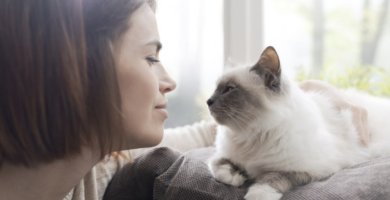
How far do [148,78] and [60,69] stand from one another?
0.56 ft

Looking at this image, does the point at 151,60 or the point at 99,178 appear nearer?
the point at 151,60

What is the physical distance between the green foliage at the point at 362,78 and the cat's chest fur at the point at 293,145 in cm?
77

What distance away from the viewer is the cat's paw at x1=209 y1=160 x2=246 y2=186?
105 centimetres

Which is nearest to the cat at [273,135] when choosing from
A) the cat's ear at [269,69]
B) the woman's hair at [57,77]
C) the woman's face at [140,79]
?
the cat's ear at [269,69]

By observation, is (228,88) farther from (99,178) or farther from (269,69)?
(99,178)

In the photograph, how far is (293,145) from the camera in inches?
44.0

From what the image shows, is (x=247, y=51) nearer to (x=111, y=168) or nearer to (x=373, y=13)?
(x=373, y=13)

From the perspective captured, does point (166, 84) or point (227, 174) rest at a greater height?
point (166, 84)

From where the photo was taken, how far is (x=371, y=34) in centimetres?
195

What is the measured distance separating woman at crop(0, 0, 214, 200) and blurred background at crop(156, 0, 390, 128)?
1068mm

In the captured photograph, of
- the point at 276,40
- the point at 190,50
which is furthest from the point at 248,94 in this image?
the point at 276,40

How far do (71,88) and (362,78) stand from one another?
152 cm

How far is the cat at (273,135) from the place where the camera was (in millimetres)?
1084

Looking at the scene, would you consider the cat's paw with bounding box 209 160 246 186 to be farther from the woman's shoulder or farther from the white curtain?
the white curtain
